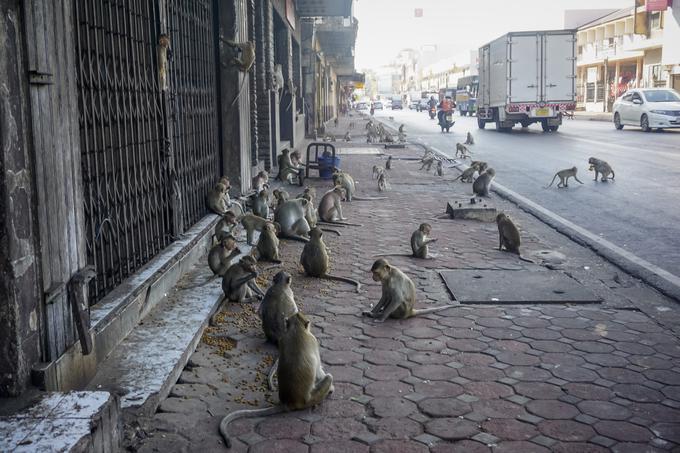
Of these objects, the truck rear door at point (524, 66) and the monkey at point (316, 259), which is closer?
the monkey at point (316, 259)

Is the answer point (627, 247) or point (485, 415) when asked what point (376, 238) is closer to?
point (627, 247)

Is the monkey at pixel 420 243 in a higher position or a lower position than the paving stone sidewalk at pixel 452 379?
higher

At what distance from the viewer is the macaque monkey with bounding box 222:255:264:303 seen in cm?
592

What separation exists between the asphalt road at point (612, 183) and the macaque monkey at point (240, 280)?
14.7 ft

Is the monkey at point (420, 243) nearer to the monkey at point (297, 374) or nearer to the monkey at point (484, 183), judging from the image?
the monkey at point (297, 374)


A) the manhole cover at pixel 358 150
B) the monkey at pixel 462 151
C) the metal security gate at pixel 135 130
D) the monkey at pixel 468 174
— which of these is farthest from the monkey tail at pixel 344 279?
the manhole cover at pixel 358 150

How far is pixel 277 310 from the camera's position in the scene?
16.5ft

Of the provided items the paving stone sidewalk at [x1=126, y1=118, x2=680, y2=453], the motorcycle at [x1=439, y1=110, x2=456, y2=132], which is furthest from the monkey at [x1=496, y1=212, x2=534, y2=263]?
the motorcycle at [x1=439, y1=110, x2=456, y2=132]

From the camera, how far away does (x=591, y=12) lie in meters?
73.3

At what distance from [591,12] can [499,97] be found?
158ft

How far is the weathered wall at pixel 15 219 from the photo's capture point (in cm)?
323

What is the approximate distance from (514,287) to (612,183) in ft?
28.8

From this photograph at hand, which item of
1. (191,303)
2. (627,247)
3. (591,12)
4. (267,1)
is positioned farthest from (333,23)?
(591,12)

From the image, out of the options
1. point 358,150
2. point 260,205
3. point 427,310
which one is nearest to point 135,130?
point 427,310
